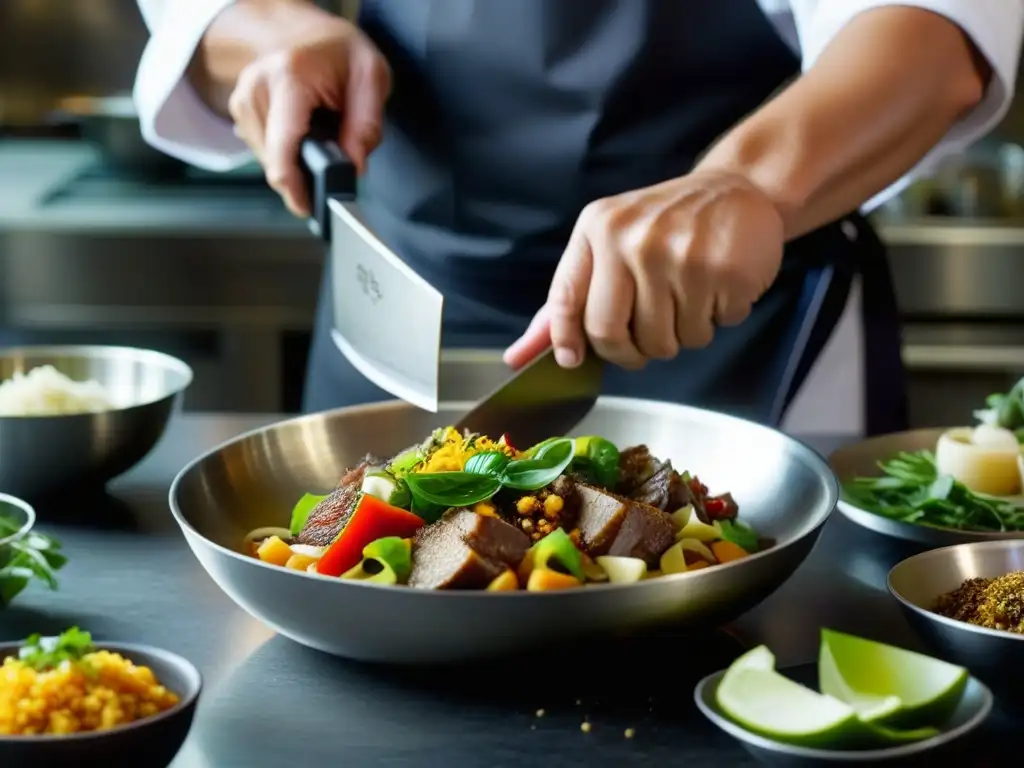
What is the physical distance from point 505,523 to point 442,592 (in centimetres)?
13

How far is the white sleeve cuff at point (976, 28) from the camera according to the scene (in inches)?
56.3

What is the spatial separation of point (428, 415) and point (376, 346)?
8 centimetres

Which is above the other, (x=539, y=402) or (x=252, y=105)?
(x=252, y=105)

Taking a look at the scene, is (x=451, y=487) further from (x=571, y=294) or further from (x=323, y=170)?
(x=323, y=170)

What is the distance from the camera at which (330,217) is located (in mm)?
1439

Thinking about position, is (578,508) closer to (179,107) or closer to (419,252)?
(419,252)

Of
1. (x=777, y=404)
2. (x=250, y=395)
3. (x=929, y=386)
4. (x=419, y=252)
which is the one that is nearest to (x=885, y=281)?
(x=777, y=404)

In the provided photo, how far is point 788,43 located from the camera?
5.62 ft

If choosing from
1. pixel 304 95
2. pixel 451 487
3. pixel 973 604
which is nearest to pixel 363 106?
pixel 304 95

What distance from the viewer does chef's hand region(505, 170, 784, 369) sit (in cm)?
117

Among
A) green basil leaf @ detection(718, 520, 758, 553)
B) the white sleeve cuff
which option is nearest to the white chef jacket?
the white sleeve cuff

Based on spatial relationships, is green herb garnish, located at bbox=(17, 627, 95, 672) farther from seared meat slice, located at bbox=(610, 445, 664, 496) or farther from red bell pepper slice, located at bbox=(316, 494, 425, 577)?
seared meat slice, located at bbox=(610, 445, 664, 496)

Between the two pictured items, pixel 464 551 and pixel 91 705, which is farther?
pixel 464 551

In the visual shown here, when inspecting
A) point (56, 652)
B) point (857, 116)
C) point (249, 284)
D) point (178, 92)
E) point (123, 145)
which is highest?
point (857, 116)
